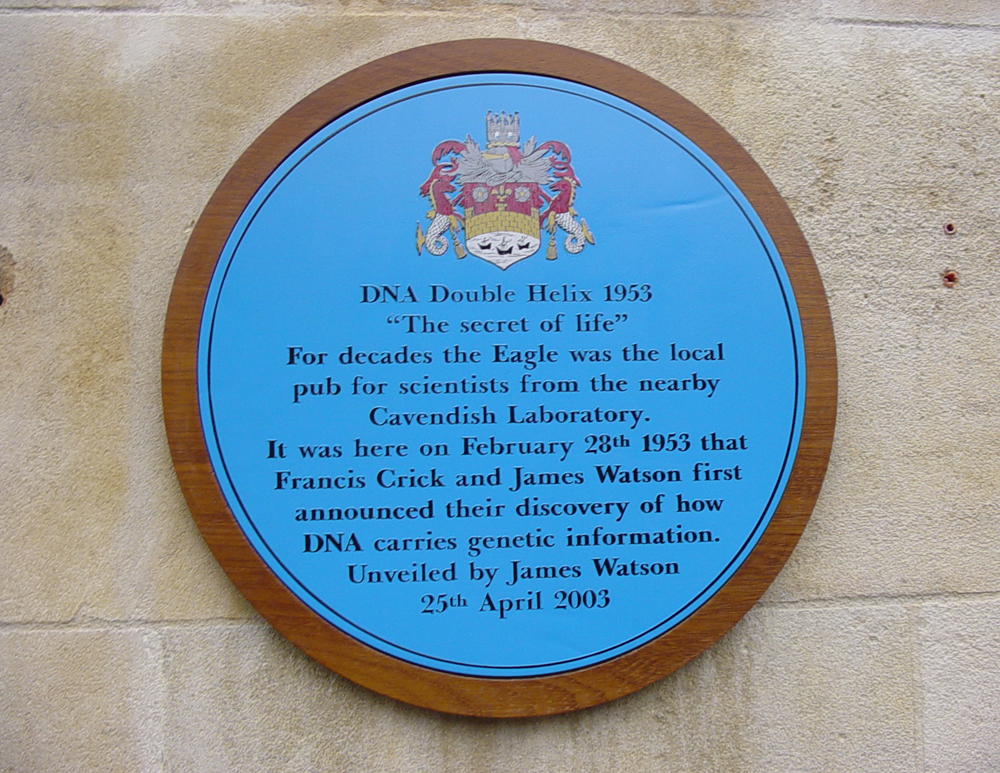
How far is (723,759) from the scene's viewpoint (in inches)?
82.7

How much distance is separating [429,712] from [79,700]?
930mm

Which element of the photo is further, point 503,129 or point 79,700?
point 503,129

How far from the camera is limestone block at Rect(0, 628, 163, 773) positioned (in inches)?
79.7

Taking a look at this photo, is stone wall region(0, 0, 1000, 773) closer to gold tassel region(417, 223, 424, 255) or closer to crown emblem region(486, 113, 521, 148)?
crown emblem region(486, 113, 521, 148)

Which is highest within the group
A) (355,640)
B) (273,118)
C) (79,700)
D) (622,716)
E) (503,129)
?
(273,118)

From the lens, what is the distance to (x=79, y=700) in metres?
2.04

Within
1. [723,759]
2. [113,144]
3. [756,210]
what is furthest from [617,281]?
[113,144]

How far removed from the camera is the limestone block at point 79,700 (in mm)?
2023

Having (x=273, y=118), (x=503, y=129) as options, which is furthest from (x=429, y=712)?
(x=273, y=118)

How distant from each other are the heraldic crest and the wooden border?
22 cm

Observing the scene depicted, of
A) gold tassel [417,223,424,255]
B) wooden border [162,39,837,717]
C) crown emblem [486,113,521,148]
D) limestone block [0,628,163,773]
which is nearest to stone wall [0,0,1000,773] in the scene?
limestone block [0,628,163,773]

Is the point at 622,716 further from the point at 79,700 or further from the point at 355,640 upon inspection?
Result: the point at 79,700

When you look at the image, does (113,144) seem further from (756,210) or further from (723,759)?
(723,759)

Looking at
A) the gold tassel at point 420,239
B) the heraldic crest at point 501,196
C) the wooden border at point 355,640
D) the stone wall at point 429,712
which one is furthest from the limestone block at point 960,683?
the gold tassel at point 420,239
